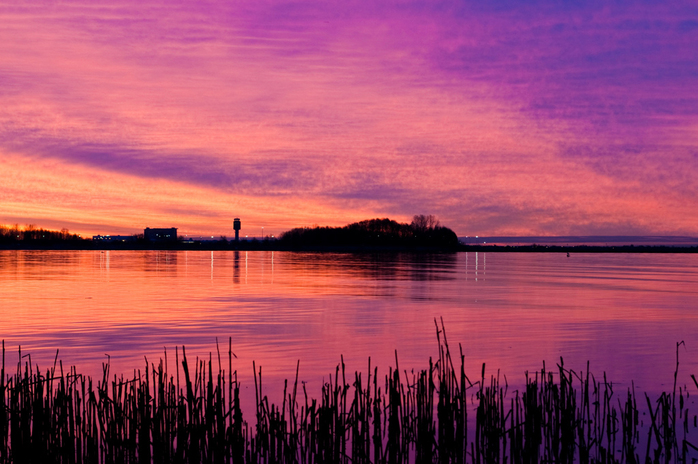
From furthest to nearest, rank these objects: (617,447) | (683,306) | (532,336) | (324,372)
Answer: (683,306) < (532,336) < (324,372) < (617,447)

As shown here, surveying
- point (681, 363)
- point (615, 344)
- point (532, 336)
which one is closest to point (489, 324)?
point (532, 336)

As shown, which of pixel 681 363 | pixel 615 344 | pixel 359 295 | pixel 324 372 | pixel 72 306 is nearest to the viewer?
pixel 324 372

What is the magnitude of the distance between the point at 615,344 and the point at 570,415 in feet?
47.7

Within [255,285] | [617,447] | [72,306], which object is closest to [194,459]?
[617,447]

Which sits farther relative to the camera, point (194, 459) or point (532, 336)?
point (532, 336)

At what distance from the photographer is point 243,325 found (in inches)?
1120

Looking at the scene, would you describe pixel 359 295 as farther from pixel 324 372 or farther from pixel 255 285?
pixel 324 372

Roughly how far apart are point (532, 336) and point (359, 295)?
2013 centimetres

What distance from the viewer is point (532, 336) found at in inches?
1019

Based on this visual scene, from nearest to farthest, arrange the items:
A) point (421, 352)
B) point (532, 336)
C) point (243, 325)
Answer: point (421, 352) < point (532, 336) < point (243, 325)

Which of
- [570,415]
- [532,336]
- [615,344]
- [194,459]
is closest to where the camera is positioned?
[194,459]

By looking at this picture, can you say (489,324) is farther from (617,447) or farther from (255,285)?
(255,285)

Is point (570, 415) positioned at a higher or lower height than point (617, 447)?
higher

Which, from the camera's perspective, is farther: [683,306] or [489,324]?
[683,306]
